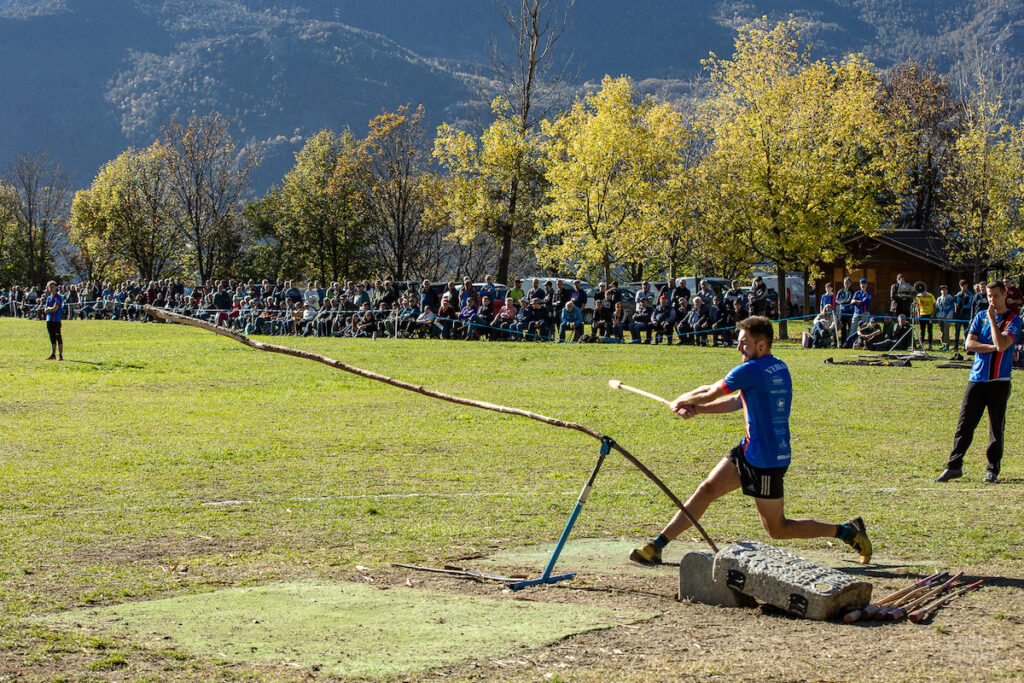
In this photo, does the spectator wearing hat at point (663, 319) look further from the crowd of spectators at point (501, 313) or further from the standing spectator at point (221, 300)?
the standing spectator at point (221, 300)

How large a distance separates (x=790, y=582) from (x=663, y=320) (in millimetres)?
24091

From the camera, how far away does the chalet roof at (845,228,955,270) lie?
46.0 meters

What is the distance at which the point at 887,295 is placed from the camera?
158 feet

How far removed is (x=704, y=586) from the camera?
20.6 feet

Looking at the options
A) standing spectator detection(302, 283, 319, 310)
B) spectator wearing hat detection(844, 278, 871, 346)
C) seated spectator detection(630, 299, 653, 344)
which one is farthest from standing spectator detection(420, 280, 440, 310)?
spectator wearing hat detection(844, 278, 871, 346)

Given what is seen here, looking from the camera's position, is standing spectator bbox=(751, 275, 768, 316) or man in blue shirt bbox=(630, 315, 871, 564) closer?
man in blue shirt bbox=(630, 315, 871, 564)

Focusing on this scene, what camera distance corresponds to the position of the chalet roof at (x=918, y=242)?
46.0 meters

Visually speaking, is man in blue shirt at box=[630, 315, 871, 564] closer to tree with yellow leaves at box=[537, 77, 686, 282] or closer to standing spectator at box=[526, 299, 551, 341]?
standing spectator at box=[526, 299, 551, 341]

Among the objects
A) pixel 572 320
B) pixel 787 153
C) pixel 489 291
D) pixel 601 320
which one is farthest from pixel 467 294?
pixel 787 153

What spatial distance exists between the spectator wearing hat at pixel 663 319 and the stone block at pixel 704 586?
23350mm

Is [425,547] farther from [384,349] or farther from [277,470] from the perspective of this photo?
[384,349]

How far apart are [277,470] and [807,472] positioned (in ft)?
18.3

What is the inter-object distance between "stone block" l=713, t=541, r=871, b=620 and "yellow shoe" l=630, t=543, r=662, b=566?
94 cm

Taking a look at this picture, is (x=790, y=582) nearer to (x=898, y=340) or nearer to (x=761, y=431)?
(x=761, y=431)
